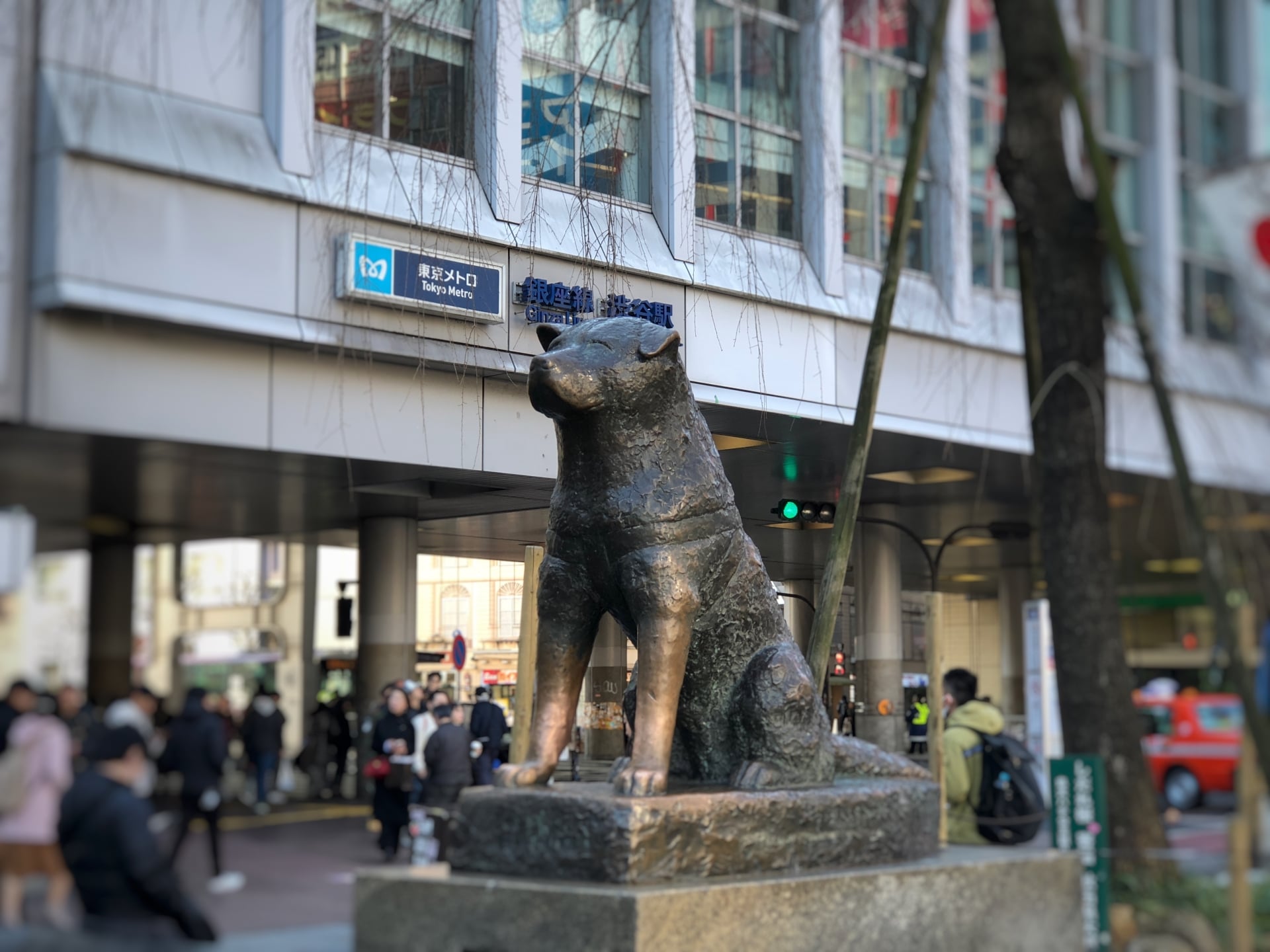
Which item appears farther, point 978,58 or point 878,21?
point 978,58

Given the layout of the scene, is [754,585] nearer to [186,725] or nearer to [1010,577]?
A: [186,725]

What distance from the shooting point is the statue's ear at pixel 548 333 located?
4594 mm

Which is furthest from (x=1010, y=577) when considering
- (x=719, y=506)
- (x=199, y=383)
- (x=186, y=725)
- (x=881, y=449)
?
(x=719, y=506)

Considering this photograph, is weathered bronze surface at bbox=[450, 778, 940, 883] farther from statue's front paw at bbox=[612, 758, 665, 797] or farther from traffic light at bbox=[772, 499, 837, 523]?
traffic light at bbox=[772, 499, 837, 523]

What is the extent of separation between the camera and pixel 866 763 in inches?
197

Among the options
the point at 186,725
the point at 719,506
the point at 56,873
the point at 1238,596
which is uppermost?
the point at 719,506

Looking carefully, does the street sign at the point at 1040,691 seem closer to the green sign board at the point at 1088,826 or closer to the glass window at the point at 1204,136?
the green sign board at the point at 1088,826

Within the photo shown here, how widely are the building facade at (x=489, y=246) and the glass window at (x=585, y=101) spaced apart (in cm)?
4

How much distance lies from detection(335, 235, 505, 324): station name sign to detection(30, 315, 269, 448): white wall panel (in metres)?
0.83

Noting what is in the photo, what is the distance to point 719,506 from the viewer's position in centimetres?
454

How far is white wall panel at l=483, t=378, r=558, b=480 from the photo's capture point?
11.0 m

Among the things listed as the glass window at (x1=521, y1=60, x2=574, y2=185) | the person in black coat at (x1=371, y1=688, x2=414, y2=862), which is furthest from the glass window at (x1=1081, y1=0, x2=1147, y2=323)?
the person in black coat at (x1=371, y1=688, x2=414, y2=862)

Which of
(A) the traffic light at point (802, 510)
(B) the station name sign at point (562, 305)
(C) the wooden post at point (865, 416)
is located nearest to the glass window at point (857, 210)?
(B) the station name sign at point (562, 305)

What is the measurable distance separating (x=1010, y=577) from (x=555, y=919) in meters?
12.1
